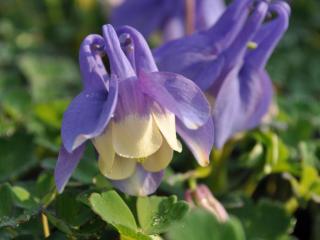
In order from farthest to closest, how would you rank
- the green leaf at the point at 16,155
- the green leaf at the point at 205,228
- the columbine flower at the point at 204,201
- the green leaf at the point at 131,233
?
the green leaf at the point at 16,155 → the columbine flower at the point at 204,201 → the green leaf at the point at 131,233 → the green leaf at the point at 205,228

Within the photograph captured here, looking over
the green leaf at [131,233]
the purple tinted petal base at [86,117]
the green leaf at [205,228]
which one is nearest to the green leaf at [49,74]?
the purple tinted petal base at [86,117]

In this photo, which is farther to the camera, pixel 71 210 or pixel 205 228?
pixel 71 210

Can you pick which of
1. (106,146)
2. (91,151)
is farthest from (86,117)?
(91,151)

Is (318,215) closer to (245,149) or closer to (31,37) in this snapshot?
(245,149)

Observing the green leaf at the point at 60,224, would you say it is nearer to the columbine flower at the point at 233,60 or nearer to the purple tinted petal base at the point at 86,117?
the purple tinted petal base at the point at 86,117

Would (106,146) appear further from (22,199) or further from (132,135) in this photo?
(22,199)

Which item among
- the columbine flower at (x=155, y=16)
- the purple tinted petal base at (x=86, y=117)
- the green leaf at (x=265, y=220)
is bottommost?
the green leaf at (x=265, y=220)
